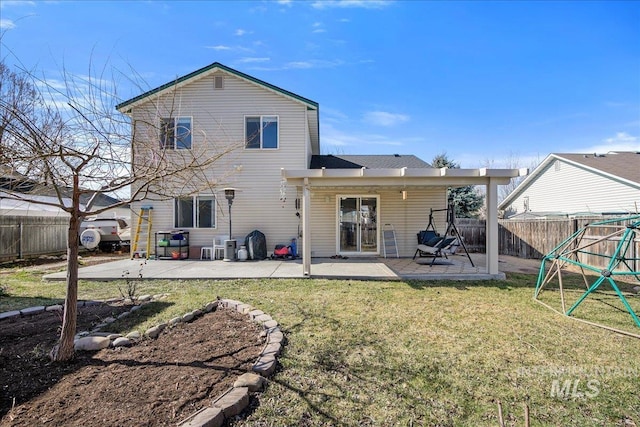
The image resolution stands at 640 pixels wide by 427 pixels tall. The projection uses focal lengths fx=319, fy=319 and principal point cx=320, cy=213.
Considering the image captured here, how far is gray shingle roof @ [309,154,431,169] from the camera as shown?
12.2 metres

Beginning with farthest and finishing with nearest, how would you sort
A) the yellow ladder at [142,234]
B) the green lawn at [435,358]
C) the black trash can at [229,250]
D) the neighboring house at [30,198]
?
the yellow ladder at [142,234], the black trash can at [229,250], the neighboring house at [30,198], the green lawn at [435,358]

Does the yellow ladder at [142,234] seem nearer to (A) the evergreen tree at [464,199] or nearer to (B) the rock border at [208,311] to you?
(B) the rock border at [208,311]

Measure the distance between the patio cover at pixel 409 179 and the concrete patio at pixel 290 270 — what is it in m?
0.67

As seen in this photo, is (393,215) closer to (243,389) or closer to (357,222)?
(357,222)

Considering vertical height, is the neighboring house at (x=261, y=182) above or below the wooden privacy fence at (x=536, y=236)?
above

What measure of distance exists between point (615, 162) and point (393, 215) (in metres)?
12.8

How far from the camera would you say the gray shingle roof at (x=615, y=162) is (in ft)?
45.8

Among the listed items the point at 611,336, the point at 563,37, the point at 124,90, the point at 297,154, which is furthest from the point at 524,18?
the point at 124,90

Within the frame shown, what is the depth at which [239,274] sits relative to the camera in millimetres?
7633

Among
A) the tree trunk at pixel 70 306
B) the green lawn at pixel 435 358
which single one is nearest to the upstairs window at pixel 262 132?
the green lawn at pixel 435 358

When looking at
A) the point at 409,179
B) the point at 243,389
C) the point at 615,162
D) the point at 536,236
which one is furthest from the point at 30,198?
the point at 615,162

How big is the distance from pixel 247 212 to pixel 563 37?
11056 mm

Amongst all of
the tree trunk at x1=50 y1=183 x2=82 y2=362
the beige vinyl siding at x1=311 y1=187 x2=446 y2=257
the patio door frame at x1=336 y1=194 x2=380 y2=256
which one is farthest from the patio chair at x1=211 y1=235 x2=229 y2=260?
the tree trunk at x1=50 y1=183 x2=82 y2=362

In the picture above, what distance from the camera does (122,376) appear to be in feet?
8.60
